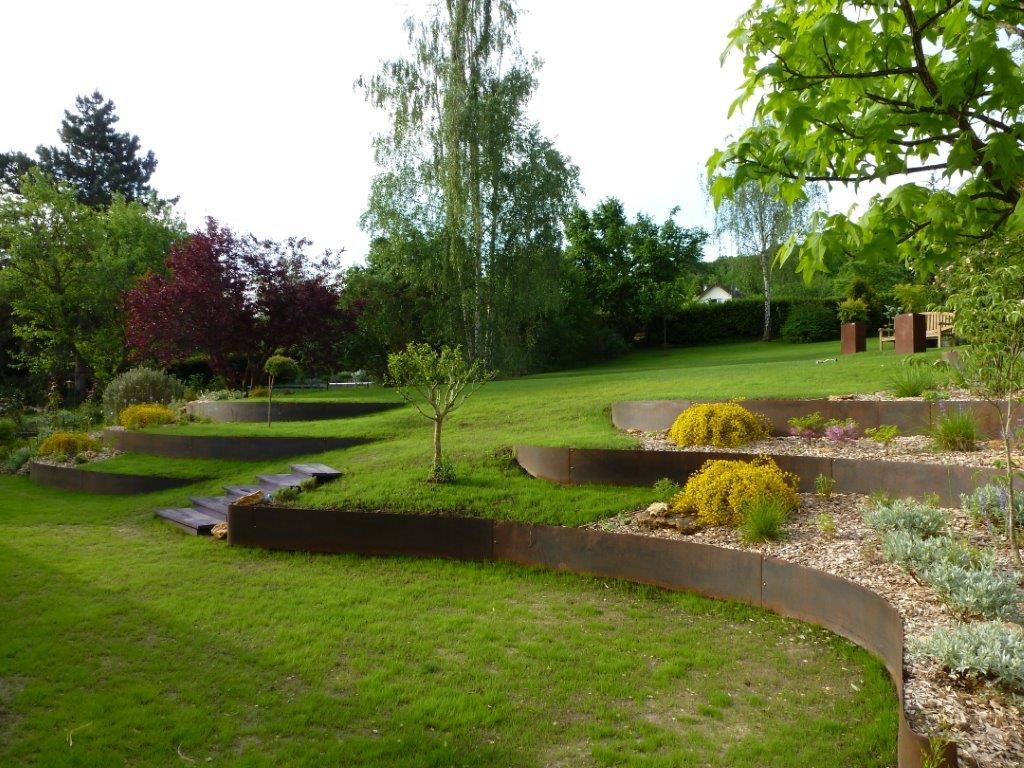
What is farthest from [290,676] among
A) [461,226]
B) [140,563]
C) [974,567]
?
[461,226]

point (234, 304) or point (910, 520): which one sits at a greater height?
point (234, 304)

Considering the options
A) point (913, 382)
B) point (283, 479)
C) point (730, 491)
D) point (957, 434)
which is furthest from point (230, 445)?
point (957, 434)

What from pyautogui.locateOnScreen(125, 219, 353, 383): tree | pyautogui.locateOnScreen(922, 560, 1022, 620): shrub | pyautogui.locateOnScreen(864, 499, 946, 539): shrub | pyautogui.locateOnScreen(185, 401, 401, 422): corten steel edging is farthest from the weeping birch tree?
pyautogui.locateOnScreen(922, 560, 1022, 620): shrub

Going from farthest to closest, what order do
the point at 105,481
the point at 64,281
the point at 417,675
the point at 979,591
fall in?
1. the point at 64,281
2. the point at 105,481
3. the point at 417,675
4. the point at 979,591

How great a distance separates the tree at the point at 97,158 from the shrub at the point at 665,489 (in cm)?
4506

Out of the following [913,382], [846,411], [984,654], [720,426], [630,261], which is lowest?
[984,654]

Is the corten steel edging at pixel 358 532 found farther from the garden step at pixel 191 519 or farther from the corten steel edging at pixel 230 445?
the corten steel edging at pixel 230 445

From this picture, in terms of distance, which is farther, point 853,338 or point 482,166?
point 482,166

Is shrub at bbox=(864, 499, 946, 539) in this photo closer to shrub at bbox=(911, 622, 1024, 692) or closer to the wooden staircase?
shrub at bbox=(911, 622, 1024, 692)

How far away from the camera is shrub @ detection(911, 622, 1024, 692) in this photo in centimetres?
349

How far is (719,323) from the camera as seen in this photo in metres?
31.7

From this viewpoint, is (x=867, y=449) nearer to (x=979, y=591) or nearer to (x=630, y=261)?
(x=979, y=591)

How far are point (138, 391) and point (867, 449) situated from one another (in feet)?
54.2

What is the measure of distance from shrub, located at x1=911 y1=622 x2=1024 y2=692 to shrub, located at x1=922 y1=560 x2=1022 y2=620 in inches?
16.0
